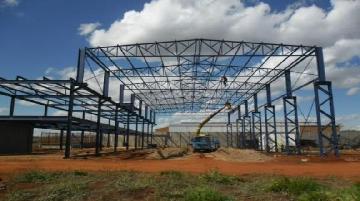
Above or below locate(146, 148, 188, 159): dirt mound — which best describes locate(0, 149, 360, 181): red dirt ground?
below

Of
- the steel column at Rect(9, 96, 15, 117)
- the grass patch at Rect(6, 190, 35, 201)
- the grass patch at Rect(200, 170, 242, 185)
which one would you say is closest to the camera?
the grass patch at Rect(6, 190, 35, 201)

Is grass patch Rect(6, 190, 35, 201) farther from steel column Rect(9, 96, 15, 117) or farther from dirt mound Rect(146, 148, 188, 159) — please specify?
steel column Rect(9, 96, 15, 117)

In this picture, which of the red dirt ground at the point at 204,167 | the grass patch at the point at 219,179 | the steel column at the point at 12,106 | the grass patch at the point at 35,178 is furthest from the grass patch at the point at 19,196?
the steel column at the point at 12,106

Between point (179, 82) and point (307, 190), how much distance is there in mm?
33878

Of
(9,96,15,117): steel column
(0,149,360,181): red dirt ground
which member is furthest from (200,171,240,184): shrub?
(9,96,15,117): steel column

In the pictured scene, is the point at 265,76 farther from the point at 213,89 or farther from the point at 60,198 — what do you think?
the point at 60,198

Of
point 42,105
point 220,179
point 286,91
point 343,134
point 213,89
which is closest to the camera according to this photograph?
point 220,179

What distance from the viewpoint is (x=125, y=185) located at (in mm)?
10922

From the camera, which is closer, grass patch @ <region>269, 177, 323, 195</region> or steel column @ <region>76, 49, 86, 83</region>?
grass patch @ <region>269, 177, 323, 195</region>

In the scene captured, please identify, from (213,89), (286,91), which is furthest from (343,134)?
(286,91)

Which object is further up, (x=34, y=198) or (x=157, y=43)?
(x=157, y=43)

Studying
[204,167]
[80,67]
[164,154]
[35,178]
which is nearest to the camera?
[35,178]

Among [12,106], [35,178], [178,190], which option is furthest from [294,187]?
[12,106]

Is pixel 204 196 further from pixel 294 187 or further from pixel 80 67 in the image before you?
pixel 80 67
